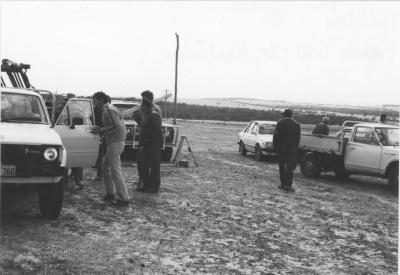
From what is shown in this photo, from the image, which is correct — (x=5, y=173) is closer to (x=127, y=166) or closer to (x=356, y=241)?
(x=356, y=241)

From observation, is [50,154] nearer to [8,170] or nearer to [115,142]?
[8,170]

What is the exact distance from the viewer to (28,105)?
7.52 m

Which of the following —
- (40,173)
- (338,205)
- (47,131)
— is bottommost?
(338,205)

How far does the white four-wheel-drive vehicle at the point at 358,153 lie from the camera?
11.4 metres

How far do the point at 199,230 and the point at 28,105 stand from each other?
3.30 metres

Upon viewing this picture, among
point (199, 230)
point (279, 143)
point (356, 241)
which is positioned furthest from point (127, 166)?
point (356, 241)

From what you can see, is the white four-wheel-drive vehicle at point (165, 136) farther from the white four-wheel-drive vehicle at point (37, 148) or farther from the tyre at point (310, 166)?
the white four-wheel-drive vehicle at point (37, 148)

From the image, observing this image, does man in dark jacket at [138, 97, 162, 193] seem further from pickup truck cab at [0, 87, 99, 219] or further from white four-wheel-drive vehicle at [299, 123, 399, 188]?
white four-wheel-drive vehicle at [299, 123, 399, 188]

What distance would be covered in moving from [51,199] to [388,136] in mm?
8522

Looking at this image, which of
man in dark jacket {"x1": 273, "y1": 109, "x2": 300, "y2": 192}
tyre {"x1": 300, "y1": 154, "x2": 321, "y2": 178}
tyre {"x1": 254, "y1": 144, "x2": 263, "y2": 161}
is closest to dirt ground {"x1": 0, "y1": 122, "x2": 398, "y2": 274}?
man in dark jacket {"x1": 273, "y1": 109, "x2": 300, "y2": 192}

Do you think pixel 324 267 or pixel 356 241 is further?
pixel 356 241

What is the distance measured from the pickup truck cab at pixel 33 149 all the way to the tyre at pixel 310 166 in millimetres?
7181

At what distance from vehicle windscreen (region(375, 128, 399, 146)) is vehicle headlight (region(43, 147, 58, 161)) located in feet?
27.3

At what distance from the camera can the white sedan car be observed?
16766 mm
